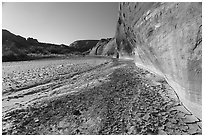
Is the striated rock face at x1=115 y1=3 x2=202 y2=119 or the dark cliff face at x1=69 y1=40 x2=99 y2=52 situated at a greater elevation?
the dark cliff face at x1=69 y1=40 x2=99 y2=52

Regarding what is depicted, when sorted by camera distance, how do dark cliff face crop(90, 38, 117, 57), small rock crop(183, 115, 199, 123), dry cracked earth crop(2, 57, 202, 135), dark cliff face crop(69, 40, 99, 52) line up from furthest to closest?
dark cliff face crop(69, 40, 99, 52) < dark cliff face crop(90, 38, 117, 57) < small rock crop(183, 115, 199, 123) < dry cracked earth crop(2, 57, 202, 135)

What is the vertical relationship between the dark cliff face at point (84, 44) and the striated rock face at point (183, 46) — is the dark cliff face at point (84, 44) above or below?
above

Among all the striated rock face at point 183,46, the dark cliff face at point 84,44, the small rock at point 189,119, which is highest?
the dark cliff face at point 84,44

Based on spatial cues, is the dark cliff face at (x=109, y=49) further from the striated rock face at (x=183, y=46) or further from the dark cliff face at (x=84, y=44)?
the dark cliff face at (x=84, y=44)

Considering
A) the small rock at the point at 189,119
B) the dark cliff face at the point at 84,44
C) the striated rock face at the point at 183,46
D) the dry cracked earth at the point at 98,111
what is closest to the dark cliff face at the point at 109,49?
the striated rock face at the point at 183,46

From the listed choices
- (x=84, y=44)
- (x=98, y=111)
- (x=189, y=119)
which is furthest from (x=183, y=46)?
(x=84, y=44)

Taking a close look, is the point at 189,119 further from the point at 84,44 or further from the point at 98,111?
the point at 84,44

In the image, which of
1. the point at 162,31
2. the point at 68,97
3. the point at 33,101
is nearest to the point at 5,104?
the point at 33,101

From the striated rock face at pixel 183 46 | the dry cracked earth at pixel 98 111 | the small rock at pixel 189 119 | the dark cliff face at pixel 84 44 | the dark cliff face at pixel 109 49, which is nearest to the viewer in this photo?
the dry cracked earth at pixel 98 111

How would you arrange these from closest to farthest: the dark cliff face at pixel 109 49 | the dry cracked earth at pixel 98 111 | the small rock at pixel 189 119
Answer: the dry cracked earth at pixel 98 111 < the small rock at pixel 189 119 < the dark cliff face at pixel 109 49

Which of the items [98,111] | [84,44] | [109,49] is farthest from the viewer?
[84,44]

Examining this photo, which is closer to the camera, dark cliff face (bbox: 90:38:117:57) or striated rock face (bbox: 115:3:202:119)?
striated rock face (bbox: 115:3:202:119)

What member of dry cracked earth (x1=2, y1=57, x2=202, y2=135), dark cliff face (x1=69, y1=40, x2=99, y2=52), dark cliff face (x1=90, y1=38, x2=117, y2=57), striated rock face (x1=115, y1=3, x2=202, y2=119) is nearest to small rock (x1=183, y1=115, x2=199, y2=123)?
dry cracked earth (x1=2, y1=57, x2=202, y2=135)

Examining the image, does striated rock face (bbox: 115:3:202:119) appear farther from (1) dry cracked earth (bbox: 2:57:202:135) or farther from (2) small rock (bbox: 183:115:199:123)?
(1) dry cracked earth (bbox: 2:57:202:135)
